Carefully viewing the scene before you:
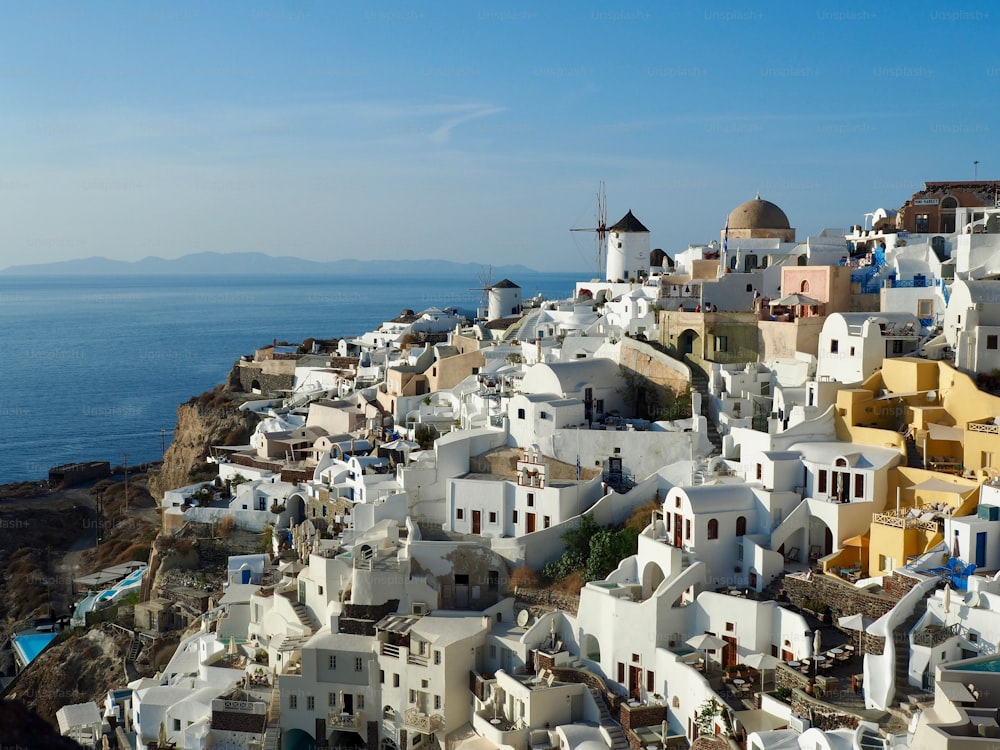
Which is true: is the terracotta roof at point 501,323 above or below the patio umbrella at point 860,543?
above

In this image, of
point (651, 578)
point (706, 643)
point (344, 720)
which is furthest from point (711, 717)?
point (344, 720)

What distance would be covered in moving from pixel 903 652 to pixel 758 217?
24.2 meters

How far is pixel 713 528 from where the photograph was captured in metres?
22.9

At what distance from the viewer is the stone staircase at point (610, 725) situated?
20094 millimetres

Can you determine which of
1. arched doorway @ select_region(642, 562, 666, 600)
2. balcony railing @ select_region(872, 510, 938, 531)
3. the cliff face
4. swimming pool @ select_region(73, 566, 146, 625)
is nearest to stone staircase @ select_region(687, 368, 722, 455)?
arched doorway @ select_region(642, 562, 666, 600)

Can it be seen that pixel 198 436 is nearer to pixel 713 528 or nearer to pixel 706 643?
pixel 713 528

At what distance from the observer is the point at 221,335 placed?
4993 inches

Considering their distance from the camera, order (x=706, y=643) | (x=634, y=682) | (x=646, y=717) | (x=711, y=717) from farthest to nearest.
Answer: (x=634, y=682), (x=706, y=643), (x=646, y=717), (x=711, y=717)

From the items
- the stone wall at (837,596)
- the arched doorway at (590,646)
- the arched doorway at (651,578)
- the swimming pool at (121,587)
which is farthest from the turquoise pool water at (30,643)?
the stone wall at (837,596)

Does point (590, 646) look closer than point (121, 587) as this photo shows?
Yes

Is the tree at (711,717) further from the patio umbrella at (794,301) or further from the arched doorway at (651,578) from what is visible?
the patio umbrella at (794,301)

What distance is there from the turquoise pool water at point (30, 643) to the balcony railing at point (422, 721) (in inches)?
657

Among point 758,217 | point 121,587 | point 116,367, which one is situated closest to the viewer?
point 121,587

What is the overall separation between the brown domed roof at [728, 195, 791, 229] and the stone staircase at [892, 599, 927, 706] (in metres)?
22.9
